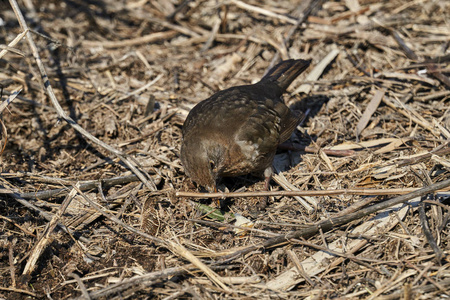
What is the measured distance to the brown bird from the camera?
175 inches

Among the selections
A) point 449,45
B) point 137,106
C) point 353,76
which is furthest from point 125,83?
point 449,45

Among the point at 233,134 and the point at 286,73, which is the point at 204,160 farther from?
the point at 286,73

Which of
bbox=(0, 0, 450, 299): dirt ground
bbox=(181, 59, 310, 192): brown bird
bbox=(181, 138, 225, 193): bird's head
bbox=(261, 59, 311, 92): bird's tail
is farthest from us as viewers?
bbox=(261, 59, 311, 92): bird's tail

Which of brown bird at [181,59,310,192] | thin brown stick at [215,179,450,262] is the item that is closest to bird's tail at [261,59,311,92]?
brown bird at [181,59,310,192]

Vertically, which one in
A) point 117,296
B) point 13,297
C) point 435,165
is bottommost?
point 13,297

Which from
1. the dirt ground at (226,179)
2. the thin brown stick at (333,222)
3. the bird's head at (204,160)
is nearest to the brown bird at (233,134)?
the bird's head at (204,160)

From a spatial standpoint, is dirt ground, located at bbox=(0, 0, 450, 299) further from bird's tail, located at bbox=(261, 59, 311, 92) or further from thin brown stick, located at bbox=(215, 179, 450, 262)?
bird's tail, located at bbox=(261, 59, 311, 92)

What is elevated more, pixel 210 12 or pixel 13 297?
pixel 210 12

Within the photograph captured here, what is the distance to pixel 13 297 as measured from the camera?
12.5 feet

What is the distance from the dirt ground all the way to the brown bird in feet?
1.23

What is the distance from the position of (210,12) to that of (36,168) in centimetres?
390

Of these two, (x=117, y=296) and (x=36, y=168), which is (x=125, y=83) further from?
(x=117, y=296)

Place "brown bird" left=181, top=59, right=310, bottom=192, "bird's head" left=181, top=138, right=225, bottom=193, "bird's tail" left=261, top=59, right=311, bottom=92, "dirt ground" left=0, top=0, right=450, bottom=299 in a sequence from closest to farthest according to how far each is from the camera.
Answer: "dirt ground" left=0, top=0, right=450, bottom=299 → "bird's head" left=181, top=138, right=225, bottom=193 → "brown bird" left=181, top=59, right=310, bottom=192 → "bird's tail" left=261, top=59, right=311, bottom=92

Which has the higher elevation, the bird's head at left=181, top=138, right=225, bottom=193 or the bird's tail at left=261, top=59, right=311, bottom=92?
the bird's tail at left=261, top=59, right=311, bottom=92
